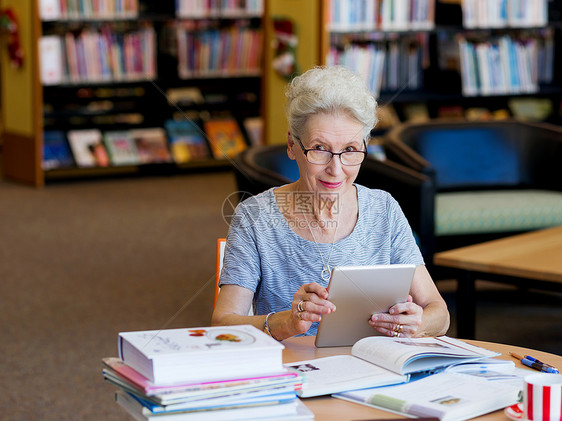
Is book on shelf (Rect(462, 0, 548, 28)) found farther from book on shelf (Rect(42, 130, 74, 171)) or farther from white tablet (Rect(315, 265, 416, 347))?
white tablet (Rect(315, 265, 416, 347))

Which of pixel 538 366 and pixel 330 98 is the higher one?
pixel 330 98

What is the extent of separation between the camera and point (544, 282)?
312cm

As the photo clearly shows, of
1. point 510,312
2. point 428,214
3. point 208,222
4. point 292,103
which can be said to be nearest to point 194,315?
point 428,214

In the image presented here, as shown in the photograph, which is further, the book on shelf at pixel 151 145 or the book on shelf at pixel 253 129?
the book on shelf at pixel 253 129

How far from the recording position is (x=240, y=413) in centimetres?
138

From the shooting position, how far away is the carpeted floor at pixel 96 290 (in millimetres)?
3311

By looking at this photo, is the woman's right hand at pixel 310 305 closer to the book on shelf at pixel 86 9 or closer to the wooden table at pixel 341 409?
the wooden table at pixel 341 409

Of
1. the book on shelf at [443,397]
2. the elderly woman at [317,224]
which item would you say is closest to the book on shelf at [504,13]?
the elderly woman at [317,224]

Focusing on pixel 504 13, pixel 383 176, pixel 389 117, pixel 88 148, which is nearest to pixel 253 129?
pixel 88 148

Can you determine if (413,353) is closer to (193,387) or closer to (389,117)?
(193,387)

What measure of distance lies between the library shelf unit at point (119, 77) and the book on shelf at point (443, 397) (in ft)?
18.6

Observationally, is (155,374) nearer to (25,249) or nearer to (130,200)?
Answer: (25,249)

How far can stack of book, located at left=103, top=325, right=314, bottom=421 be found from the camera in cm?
135

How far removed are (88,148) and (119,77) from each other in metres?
0.61
